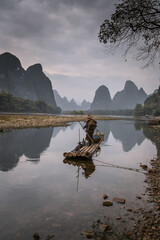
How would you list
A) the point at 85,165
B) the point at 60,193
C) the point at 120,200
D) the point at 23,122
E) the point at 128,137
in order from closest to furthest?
the point at 120,200
the point at 60,193
the point at 85,165
the point at 128,137
the point at 23,122

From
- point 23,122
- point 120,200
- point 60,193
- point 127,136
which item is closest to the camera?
point 120,200

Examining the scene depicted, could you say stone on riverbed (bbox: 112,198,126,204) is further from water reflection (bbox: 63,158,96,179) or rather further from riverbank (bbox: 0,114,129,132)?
riverbank (bbox: 0,114,129,132)

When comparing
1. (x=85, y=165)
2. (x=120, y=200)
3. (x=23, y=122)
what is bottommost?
(x=85, y=165)

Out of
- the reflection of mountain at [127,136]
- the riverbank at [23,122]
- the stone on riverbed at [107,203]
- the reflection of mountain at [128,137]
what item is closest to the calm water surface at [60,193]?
the stone on riverbed at [107,203]

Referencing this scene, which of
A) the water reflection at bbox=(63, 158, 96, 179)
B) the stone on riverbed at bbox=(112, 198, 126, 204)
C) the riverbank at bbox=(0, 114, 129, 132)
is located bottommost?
the water reflection at bbox=(63, 158, 96, 179)

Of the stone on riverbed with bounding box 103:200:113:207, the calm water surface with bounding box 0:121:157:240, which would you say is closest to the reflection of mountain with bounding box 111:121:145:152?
the calm water surface with bounding box 0:121:157:240

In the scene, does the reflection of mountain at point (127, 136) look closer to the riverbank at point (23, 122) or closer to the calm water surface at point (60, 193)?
the calm water surface at point (60, 193)

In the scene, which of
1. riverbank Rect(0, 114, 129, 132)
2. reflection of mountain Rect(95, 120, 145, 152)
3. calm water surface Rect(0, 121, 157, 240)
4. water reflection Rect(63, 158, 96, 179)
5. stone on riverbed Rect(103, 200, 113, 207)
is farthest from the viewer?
riverbank Rect(0, 114, 129, 132)

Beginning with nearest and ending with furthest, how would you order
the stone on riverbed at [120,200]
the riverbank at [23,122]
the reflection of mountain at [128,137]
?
1. the stone on riverbed at [120,200]
2. the reflection of mountain at [128,137]
3. the riverbank at [23,122]

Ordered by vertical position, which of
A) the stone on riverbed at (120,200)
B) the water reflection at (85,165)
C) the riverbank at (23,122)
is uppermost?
the riverbank at (23,122)

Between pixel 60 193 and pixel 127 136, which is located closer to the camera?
pixel 60 193

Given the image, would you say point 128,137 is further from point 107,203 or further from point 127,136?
point 107,203

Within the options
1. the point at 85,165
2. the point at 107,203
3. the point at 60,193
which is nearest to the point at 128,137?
the point at 85,165

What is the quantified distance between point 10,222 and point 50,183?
3052mm
